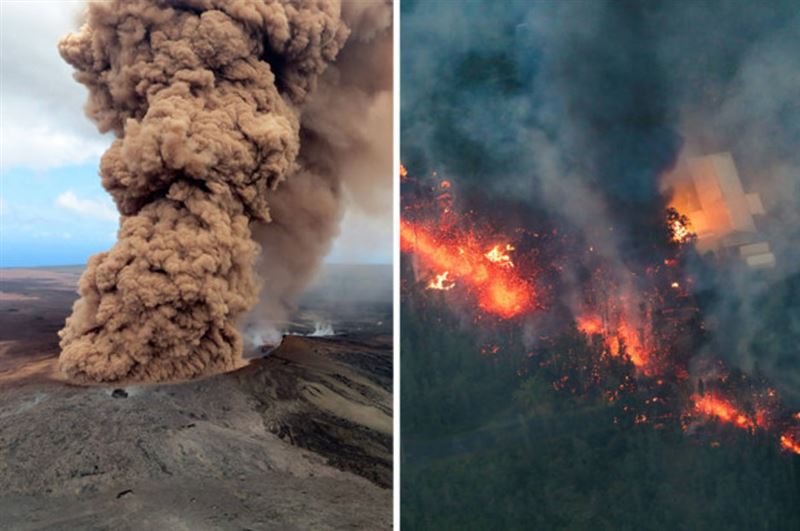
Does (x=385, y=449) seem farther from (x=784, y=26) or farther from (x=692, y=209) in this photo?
(x=784, y=26)

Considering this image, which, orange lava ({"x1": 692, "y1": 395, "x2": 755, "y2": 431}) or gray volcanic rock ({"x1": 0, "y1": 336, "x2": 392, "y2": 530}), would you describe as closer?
gray volcanic rock ({"x1": 0, "y1": 336, "x2": 392, "y2": 530})

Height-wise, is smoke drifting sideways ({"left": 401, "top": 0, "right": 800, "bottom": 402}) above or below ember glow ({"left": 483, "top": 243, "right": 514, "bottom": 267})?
above

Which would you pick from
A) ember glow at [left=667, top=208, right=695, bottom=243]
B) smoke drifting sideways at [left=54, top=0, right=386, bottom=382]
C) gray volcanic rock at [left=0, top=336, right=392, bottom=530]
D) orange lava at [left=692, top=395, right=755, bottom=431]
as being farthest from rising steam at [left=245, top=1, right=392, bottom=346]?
orange lava at [left=692, top=395, right=755, bottom=431]

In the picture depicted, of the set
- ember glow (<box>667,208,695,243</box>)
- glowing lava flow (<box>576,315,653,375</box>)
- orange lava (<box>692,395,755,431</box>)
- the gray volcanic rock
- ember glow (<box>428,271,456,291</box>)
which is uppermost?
ember glow (<box>667,208,695,243</box>)

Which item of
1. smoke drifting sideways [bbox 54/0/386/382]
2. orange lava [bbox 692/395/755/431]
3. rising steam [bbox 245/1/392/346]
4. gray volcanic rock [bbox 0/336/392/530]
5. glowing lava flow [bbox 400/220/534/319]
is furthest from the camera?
rising steam [bbox 245/1/392/346]

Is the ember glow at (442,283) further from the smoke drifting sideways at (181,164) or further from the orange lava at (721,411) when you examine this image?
the smoke drifting sideways at (181,164)

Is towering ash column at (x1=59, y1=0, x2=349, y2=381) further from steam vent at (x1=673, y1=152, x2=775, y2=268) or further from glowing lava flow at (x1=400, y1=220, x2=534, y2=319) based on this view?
steam vent at (x1=673, y1=152, x2=775, y2=268)

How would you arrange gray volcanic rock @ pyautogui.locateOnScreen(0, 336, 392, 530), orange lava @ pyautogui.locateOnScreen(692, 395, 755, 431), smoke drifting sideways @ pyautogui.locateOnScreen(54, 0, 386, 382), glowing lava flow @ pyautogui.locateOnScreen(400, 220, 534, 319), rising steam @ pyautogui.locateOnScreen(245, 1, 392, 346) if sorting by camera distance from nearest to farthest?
gray volcanic rock @ pyautogui.locateOnScreen(0, 336, 392, 530) → orange lava @ pyautogui.locateOnScreen(692, 395, 755, 431) → glowing lava flow @ pyautogui.locateOnScreen(400, 220, 534, 319) → smoke drifting sideways @ pyautogui.locateOnScreen(54, 0, 386, 382) → rising steam @ pyautogui.locateOnScreen(245, 1, 392, 346)

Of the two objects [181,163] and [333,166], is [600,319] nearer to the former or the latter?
[181,163]

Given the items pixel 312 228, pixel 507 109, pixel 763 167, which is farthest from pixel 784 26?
pixel 312 228
